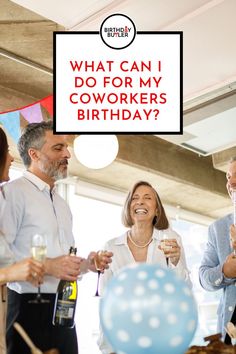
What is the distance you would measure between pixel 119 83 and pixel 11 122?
1.41 meters

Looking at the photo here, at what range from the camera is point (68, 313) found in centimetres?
265

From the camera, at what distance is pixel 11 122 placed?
4711 mm

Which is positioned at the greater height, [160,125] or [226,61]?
[226,61]

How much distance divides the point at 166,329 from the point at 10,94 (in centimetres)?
450

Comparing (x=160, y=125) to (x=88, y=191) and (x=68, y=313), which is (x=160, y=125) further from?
(x=88, y=191)

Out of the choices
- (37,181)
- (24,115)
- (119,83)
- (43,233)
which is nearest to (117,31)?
(119,83)

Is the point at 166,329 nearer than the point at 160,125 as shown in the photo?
Yes

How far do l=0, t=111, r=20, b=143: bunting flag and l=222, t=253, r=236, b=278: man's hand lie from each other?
197cm

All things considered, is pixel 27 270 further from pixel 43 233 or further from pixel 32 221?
pixel 32 221

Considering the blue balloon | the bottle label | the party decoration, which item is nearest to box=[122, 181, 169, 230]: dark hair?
the bottle label

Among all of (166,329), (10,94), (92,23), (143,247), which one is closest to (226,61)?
(92,23)

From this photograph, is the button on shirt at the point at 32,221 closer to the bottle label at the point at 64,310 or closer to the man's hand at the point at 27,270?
the bottle label at the point at 64,310

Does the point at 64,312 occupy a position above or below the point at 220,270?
below

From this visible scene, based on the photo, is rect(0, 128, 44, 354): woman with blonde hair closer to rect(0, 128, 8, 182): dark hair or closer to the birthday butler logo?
rect(0, 128, 8, 182): dark hair
